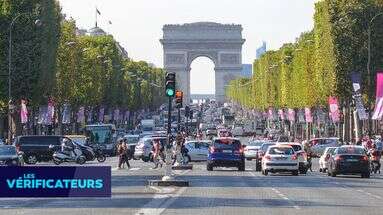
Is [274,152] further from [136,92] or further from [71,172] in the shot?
[136,92]

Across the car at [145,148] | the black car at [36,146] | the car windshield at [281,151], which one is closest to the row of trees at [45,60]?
the car at [145,148]

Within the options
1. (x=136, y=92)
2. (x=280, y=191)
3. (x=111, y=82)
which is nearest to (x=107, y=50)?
(x=111, y=82)

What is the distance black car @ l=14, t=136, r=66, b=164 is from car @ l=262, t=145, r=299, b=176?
60.9 feet

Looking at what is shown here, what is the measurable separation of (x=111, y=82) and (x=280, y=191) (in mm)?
94950

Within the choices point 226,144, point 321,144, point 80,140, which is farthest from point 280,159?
point 80,140

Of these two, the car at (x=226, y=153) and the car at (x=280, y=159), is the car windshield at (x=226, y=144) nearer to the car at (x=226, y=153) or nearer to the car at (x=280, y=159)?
the car at (x=226, y=153)

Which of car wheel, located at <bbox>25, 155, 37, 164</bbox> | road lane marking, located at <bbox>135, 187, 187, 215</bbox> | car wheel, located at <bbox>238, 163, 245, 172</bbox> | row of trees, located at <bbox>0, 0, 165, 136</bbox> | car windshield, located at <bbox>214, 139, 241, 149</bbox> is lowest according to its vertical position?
road lane marking, located at <bbox>135, 187, 187, 215</bbox>

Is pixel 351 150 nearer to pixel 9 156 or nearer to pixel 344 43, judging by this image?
pixel 9 156

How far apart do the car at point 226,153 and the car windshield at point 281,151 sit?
5.71 m

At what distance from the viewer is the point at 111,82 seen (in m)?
136

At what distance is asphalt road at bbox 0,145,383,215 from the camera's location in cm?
3131

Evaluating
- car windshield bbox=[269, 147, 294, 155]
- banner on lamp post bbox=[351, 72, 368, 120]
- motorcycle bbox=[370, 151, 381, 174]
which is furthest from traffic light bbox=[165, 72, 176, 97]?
banner on lamp post bbox=[351, 72, 368, 120]

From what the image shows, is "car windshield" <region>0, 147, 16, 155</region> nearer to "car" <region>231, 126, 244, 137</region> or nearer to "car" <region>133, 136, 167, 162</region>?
"car" <region>133, 136, 167, 162</region>

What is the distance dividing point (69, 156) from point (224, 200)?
119 feet
